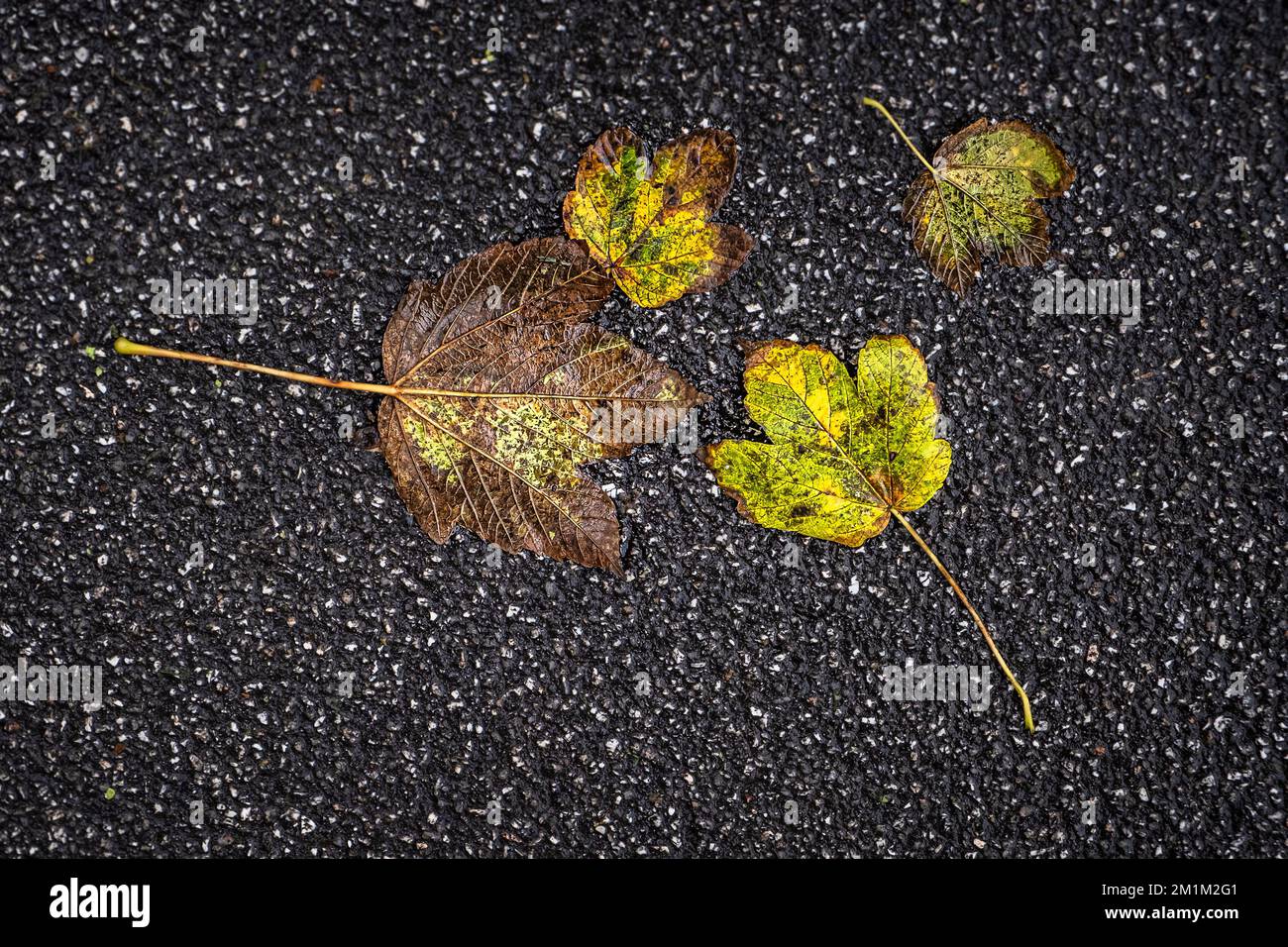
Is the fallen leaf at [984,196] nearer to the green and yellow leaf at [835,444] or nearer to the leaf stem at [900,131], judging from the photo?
the leaf stem at [900,131]

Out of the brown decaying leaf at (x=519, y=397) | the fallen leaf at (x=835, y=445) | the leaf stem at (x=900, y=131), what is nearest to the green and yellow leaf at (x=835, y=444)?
the fallen leaf at (x=835, y=445)

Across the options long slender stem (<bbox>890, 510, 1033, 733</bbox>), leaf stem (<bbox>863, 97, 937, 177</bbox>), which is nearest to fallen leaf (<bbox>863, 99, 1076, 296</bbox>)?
leaf stem (<bbox>863, 97, 937, 177</bbox>)

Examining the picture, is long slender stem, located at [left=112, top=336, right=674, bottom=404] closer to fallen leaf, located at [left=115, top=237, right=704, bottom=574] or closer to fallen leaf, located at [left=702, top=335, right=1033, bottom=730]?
fallen leaf, located at [left=115, top=237, right=704, bottom=574]

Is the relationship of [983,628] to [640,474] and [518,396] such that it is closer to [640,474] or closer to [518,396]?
[640,474]
